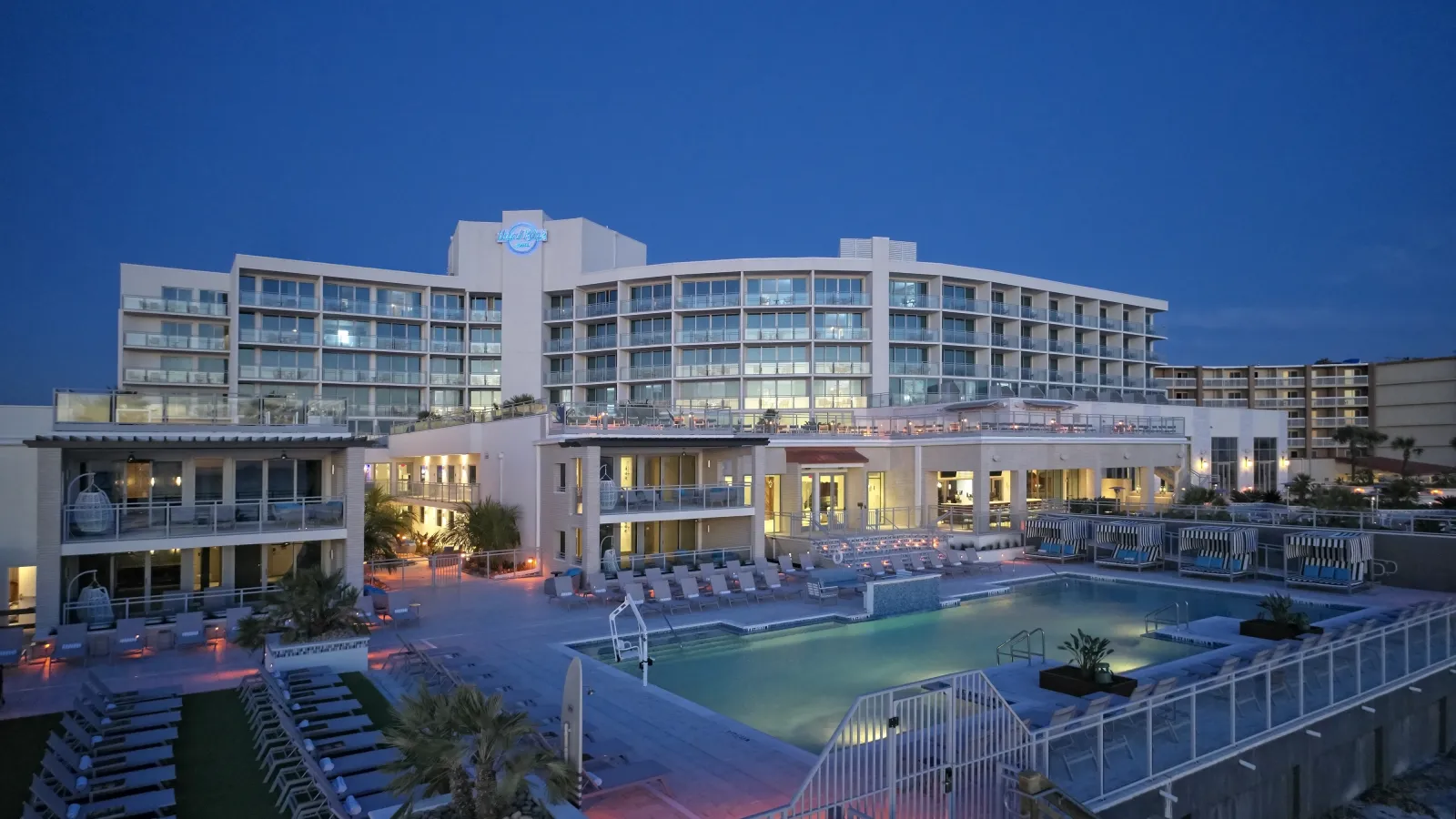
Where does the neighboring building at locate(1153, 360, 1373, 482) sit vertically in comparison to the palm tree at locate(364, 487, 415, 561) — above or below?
above

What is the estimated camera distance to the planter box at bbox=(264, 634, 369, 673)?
14.1 metres

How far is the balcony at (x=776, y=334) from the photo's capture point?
52.1 metres

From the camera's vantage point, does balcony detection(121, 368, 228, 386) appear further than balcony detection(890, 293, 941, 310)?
No

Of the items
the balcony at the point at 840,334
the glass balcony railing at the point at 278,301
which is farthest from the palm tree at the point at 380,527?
the balcony at the point at 840,334

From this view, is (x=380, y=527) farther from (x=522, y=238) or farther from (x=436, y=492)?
(x=522, y=238)

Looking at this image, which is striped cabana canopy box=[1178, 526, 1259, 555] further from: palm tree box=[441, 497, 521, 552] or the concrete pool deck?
palm tree box=[441, 497, 521, 552]

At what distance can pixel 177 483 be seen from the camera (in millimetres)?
19672

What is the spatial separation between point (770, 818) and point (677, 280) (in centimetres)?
4748

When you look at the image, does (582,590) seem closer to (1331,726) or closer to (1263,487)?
(1331,726)

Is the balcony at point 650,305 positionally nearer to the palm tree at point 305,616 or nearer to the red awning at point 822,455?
the red awning at point 822,455

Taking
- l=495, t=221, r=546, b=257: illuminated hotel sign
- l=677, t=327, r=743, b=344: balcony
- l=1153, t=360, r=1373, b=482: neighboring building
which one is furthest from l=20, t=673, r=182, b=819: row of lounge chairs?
l=1153, t=360, r=1373, b=482: neighboring building

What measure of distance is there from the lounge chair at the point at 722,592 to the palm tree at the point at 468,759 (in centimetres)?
1404

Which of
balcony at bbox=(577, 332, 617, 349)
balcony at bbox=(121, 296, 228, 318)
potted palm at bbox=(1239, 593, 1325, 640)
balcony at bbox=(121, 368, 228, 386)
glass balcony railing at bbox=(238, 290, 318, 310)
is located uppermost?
glass balcony railing at bbox=(238, 290, 318, 310)

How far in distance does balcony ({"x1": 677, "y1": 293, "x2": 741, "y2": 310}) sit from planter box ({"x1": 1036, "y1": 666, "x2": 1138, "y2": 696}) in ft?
132
